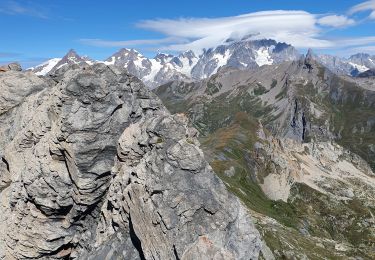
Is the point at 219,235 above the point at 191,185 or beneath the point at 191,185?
beneath

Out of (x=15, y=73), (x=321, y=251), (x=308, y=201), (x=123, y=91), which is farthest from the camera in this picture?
(x=308, y=201)

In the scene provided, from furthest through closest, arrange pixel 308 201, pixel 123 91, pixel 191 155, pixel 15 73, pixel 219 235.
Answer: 1. pixel 308 201
2. pixel 15 73
3. pixel 123 91
4. pixel 191 155
5. pixel 219 235

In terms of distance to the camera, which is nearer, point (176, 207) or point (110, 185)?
point (176, 207)

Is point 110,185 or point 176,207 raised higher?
point 176,207

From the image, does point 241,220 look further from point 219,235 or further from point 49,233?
point 49,233

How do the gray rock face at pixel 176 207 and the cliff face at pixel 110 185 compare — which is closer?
the gray rock face at pixel 176 207

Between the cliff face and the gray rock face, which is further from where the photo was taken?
the cliff face

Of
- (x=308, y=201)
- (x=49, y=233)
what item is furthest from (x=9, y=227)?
(x=308, y=201)

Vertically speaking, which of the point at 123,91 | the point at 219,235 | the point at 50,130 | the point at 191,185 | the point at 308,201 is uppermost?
the point at 123,91
